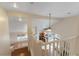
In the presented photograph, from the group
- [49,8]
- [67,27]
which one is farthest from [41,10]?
[67,27]

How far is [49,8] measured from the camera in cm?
128

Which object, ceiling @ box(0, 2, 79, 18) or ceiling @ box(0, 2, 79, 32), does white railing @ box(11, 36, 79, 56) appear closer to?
ceiling @ box(0, 2, 79, 32)

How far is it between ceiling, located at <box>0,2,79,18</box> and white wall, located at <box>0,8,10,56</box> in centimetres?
12

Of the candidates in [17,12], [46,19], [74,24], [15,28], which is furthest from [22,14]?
[74,24]

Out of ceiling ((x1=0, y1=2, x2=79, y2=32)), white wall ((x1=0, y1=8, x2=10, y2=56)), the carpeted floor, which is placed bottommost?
the carpeted floor

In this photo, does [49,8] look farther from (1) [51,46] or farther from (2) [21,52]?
(2) [21,52]

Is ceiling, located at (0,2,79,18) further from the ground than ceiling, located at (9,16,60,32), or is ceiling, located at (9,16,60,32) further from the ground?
ceiling, located at (0,2,79,18)

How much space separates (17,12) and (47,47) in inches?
22.0

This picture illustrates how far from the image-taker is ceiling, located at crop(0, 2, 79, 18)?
48.8 inches

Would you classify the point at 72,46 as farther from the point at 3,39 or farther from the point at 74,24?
the point at 3,39

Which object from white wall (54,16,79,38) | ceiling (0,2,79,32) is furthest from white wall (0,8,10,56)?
white wall (54,16,79,38)

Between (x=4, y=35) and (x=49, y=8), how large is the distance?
0.62 meters

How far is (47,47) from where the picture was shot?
1332 mm

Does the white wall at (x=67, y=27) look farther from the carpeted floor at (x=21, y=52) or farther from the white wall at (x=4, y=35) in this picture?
the white wall at (x=4, y=35)
